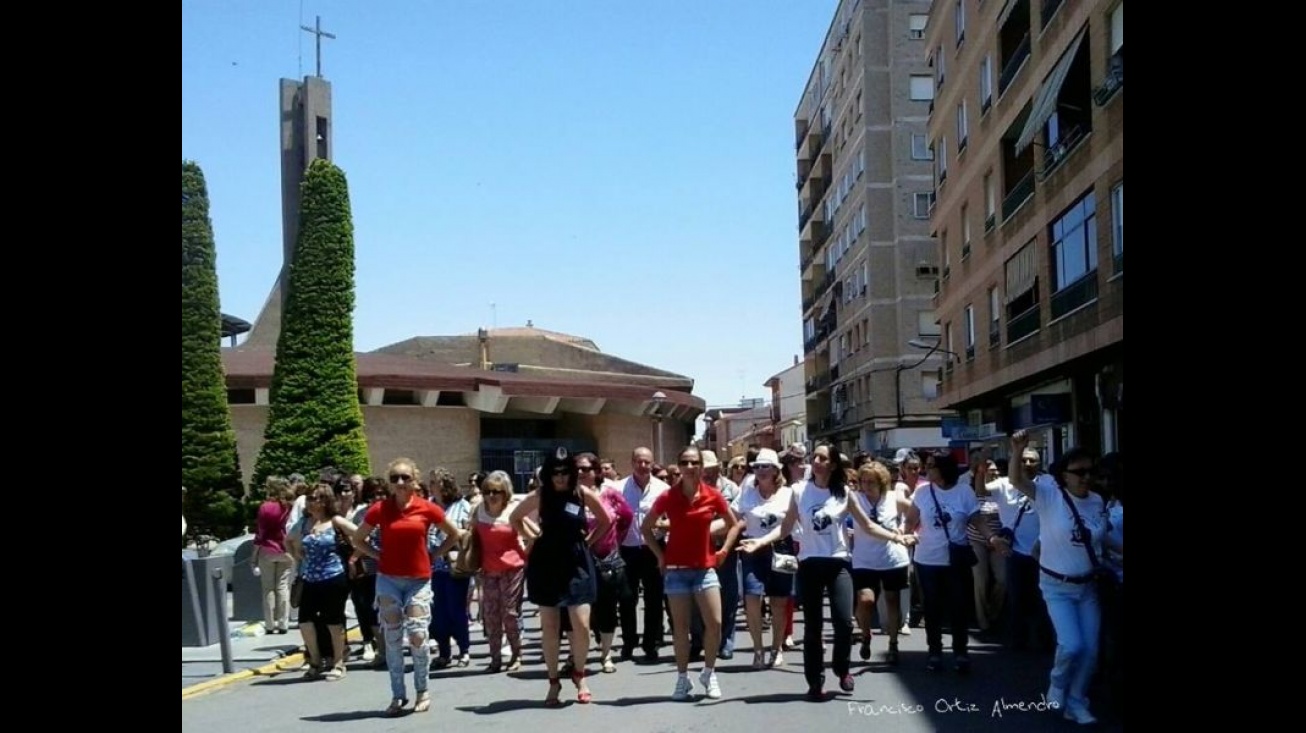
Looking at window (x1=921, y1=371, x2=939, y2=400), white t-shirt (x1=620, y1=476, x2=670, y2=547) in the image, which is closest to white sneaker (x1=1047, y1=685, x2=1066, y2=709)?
white t-shirt (x1=620, y1=476, x2=670, y2=547)

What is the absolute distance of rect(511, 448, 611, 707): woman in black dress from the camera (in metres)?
8.89

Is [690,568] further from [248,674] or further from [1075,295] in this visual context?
[1075,295]

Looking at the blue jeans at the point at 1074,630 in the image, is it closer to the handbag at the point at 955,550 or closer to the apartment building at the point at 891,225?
the handbag at the point at 955,550

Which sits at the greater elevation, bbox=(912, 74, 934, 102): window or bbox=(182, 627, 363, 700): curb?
bbox=(912, 74, 934, 102): window

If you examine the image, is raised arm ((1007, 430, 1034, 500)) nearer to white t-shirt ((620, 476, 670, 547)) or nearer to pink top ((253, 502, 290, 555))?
white t-shirt ((620, 476, 670, 547))

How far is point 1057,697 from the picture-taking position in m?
7.80

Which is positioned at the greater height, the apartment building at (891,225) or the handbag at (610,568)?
the apartment building at (891,225)

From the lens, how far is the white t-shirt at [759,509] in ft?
33.6

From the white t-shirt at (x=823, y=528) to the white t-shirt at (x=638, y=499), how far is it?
104 inches

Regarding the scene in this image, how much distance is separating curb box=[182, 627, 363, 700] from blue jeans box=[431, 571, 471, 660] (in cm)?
144

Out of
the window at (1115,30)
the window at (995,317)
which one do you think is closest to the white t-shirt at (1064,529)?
the window at (1115,30)

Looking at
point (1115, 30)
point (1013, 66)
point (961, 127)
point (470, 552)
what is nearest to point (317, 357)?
point (1013, 66)
